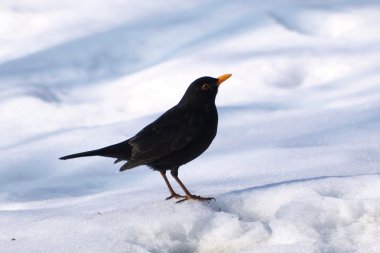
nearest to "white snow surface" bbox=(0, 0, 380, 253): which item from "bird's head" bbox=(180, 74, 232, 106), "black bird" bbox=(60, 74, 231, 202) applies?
"black bird" bbox=(60, 74, 231, 202)

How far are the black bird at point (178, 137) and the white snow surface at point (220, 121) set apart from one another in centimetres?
23

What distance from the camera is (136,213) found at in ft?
10.8

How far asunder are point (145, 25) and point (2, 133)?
286cm

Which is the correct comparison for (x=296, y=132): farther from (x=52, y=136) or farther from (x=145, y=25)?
(x=145, y=25)

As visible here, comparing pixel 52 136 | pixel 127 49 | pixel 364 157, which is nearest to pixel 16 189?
pixel 52 136

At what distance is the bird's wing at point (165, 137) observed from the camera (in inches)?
147

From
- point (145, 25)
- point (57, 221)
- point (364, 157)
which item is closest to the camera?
point (57, 221)

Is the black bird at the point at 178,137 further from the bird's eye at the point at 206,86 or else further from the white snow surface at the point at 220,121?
the white snow surface at the point at 220,121

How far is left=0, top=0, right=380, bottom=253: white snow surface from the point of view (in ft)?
10.4

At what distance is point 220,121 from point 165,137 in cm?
218

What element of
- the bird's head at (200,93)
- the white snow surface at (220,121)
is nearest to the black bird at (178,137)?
the bird's head at (200,93)

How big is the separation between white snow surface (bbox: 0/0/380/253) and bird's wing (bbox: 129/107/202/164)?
0.26 meters

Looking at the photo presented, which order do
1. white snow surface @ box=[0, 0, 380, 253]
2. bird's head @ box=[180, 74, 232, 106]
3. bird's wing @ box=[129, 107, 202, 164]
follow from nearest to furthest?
white snow surface @ box=[0, 0, 380, 253]
bird's wing @ box=[129, 107, 202, 164]
bird's head @ box=[180, 74, 232, 106]

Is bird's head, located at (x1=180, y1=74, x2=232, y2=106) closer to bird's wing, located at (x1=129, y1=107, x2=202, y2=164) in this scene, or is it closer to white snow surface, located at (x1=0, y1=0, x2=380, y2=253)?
bird's wing, located at (x1=129, y1=107, x2=202, y2=164)
